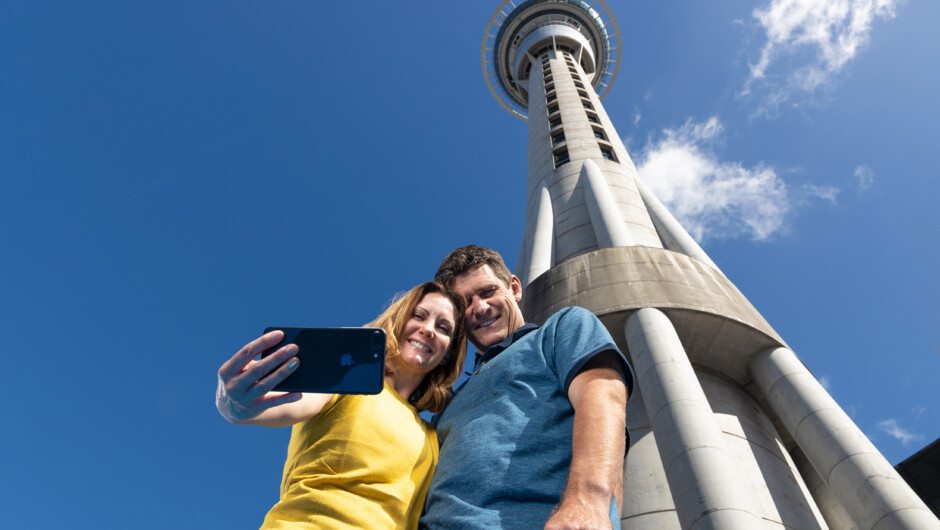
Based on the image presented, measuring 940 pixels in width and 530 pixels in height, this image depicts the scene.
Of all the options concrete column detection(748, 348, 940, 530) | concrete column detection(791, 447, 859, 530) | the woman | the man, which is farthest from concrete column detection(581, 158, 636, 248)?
the woman

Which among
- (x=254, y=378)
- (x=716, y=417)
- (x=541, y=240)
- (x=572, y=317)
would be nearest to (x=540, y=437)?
(x=572, y=317)

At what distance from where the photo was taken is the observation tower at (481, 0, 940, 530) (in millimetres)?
6762

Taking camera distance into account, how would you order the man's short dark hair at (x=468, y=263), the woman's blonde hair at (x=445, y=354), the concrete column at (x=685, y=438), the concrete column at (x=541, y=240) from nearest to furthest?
the woman's blonde hair at (x=445, y=354)
the man's short dark hair at (x=468, y=263)
the concrete column at (x=685, y=438)
the concrete column at (x=541, y=240)

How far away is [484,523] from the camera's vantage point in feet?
6.95

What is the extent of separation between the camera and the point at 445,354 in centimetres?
344

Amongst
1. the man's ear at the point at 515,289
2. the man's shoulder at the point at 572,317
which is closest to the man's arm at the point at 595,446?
the man's shoulder at the point at 572,317

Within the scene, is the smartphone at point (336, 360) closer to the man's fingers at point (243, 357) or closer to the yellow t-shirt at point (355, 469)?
the man's fingers at point (243, 357)

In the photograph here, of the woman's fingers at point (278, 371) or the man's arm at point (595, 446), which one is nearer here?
the man's arm at point (595, 446)

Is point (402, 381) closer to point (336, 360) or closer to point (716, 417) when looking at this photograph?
point (336, 360)

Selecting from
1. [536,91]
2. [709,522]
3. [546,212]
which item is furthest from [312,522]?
[536,91]

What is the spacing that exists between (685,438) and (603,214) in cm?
765

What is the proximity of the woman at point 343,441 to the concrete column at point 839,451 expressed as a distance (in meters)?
6.92

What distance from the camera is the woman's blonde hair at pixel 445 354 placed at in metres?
3.25

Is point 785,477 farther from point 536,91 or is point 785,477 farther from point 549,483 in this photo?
point 536,91
